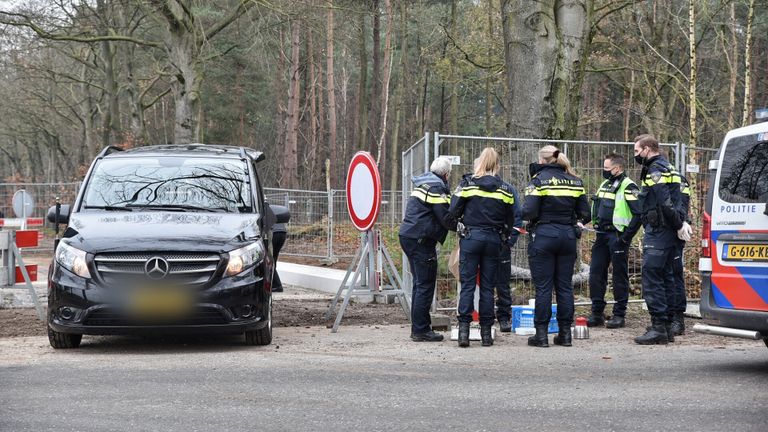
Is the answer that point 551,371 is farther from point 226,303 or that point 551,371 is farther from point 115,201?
point 115,201

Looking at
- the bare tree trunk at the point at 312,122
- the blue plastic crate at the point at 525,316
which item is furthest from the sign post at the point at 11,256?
the bare tree trunk at the point at 312,122

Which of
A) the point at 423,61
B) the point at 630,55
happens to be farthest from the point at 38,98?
the point at 630,55

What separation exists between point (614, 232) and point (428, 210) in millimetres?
2388

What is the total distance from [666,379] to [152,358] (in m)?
4.34

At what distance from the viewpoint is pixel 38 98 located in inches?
A: 1864

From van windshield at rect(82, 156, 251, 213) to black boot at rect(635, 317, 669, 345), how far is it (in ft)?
13.7

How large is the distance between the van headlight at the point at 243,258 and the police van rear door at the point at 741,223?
4.00m

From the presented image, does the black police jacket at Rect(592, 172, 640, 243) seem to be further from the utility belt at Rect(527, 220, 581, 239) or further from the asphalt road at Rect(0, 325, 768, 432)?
the asphalt road at Rect(0, 325, 768, 432)

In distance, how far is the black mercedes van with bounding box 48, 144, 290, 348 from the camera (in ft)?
26.4

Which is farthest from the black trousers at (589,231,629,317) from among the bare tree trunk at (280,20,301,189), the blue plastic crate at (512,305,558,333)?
the bare tree trunk at (280,20,301,189)

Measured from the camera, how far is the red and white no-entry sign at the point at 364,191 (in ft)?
33.2

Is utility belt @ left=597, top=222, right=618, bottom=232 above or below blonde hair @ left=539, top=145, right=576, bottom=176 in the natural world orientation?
below

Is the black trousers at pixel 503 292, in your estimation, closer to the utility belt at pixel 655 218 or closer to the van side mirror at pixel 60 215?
the utility belt at pixel 655 218

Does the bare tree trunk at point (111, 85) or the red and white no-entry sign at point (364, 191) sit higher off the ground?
the bare tree trunk at point (111, 85)
